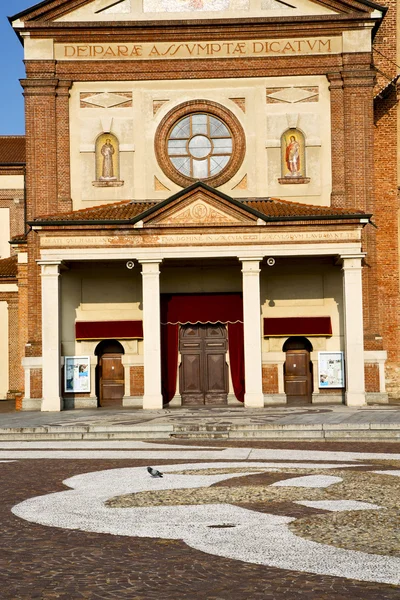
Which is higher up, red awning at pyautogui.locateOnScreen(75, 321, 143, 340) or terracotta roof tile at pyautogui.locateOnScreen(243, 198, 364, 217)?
terracotta roof tile at pyautogui.locateOnScreen(243, 198, 364, 217)

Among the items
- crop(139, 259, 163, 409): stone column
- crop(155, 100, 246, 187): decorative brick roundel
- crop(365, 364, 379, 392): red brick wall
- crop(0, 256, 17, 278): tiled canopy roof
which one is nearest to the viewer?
crop(139, 259, 163, 409): stone column

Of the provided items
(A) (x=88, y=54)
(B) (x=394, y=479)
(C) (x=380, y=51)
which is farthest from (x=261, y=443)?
(C) (x=380, y=51)

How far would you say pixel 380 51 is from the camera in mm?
35562

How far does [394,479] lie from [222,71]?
2144cm

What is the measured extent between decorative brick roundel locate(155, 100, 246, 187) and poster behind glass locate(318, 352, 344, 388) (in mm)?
6927

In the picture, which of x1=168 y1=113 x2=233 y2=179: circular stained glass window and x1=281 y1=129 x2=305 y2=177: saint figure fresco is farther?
x1=168 y1=113 x2=233 y2=179: circular stained glass window

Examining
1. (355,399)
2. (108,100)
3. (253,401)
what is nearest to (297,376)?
(355,399)

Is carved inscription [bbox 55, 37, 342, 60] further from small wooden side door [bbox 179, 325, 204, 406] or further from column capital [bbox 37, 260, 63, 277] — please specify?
small wooden side door [bbox 179, 325, 204, 406]

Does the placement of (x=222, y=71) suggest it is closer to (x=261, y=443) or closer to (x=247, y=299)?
(x=247, y=299)

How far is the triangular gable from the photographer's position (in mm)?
31625

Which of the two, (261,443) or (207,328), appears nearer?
(261,443)

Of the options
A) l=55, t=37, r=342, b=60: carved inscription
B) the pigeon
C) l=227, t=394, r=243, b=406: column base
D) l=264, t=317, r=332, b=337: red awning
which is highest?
l=55, t=37, r=342, b=60: carved inscription

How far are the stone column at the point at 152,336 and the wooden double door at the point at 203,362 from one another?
9.05 feet

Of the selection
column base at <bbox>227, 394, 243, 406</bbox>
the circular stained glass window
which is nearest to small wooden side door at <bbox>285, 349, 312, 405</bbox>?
column base at <bbox>227, 394, 243, 406</bbox>
